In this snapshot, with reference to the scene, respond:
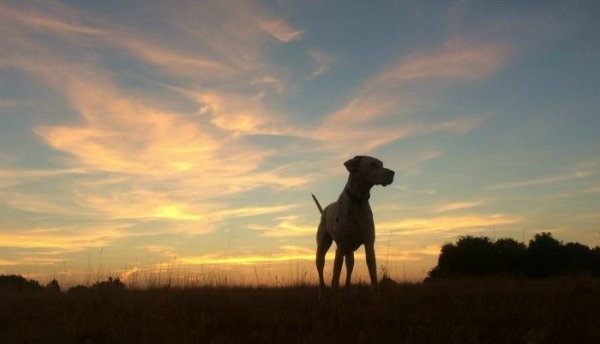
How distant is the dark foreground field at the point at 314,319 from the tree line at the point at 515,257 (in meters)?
9.49

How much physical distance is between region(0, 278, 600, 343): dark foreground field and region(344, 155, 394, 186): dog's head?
6.57 feet

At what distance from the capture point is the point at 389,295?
1086 centimetres

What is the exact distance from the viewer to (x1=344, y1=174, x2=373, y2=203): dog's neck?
10148 mm

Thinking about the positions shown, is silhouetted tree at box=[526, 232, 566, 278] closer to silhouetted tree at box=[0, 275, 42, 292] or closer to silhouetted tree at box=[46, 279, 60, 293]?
silhouetted tree at box=[46, 279, 60, 293]

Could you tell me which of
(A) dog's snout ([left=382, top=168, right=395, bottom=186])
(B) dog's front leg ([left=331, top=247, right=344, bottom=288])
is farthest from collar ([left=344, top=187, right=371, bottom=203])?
(B) dog's front leg ([left=331, top=247, right=344, bottom=288])

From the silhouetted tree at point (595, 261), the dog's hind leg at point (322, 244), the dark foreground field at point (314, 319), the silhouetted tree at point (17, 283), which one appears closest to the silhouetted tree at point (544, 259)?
the silhouetted tree at point (595, 261)

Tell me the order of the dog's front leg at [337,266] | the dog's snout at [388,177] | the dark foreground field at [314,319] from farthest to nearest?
1. the dog's front leg at [337,266]
2. the dog's snout at [388,177]
3. the dark foreground field at [314,319]

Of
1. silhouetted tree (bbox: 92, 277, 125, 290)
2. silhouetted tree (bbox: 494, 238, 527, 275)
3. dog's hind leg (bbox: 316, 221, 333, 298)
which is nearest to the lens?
dog's hind leg (bbox: 316, 221, 333, 298)

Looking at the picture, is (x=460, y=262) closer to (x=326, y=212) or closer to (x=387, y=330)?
(x=326, y=212)

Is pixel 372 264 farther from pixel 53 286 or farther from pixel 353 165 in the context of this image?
pixel 53 286

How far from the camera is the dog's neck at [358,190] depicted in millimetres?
10148

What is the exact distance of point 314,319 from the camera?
7672mm

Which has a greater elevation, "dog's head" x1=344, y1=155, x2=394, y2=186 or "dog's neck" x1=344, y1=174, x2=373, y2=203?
"dog's head" x1=344, y1=155, x2=394, y2=186

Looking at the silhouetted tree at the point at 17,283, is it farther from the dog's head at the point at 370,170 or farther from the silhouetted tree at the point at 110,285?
the dog's head at the point at 370,170
